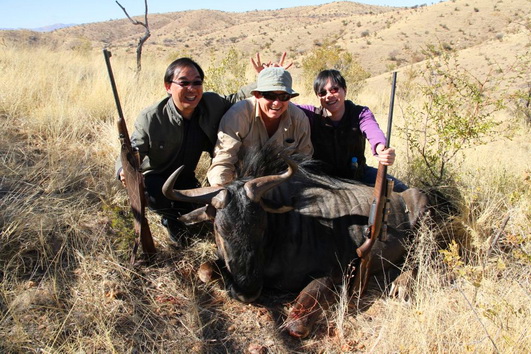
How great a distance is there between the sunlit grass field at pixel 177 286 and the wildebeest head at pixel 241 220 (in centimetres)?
38

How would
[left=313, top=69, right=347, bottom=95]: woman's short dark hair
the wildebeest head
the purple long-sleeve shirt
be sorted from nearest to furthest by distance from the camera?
the wildebeest head → the purple long-sleeve shirt → [left=313, top=69, right=347, bottom=95]: woman's short dark hair

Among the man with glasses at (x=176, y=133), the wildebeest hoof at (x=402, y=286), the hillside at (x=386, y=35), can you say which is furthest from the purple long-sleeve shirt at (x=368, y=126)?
the hillside at (x=386, y=35)

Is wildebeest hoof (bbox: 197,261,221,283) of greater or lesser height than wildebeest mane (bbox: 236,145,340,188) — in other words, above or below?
below

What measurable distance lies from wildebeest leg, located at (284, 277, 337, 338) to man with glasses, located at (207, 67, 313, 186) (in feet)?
3.90

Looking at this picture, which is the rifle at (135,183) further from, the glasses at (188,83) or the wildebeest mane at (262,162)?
the wildebeest mane at (262,162)

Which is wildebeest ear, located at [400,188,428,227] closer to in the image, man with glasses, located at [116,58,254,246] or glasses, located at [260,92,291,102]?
glasses, located at [260,92,291,102]

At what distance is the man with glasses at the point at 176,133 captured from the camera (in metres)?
3.73

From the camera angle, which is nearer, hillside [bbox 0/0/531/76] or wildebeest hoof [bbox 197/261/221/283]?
wildebeest hoof [bbox 197/261/221/283]

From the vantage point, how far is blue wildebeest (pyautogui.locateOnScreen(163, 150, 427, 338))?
295cm

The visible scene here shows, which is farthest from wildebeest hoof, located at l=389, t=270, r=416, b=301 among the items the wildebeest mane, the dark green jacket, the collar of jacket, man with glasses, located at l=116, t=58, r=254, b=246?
the collar of jacket

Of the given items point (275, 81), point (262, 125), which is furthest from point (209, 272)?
point (275, 81)

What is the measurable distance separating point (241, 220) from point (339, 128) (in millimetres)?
1969

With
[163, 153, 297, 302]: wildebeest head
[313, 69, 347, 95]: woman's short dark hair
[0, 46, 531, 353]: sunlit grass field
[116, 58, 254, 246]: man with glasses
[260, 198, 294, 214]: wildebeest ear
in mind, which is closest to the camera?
[0, 46, 531, 353]: sunlit grass field

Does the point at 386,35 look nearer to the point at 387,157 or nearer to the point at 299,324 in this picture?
the point at 387,157
